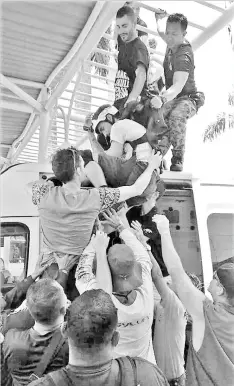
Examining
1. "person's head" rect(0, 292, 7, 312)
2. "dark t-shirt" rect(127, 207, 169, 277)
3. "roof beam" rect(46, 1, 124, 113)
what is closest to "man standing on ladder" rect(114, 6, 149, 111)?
"roof beam" rect(46, 1, 124, 113)

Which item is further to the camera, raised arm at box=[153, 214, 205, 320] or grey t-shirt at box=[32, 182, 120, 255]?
grey t-shirt at box=[32, 182, 120, 255]

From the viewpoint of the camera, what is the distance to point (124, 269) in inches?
66.0

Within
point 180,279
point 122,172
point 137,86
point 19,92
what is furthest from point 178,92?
point 19,92

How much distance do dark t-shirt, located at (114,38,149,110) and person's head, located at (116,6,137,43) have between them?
0.03 m

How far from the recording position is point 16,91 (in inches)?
162

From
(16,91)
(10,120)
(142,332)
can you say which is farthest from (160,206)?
(10,120)

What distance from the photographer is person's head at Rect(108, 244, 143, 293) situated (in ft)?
5.43

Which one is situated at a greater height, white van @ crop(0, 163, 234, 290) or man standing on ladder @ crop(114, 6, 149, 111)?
man standing on ladder @ crop(114, 6, 149, 111)

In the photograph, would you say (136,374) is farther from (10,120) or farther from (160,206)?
(10,120)

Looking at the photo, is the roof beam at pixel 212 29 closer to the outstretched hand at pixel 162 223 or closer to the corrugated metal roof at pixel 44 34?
the corrugated metal roof at pixel 44 34

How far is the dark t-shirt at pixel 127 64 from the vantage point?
2.33 meters

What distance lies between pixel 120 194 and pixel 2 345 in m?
0.82

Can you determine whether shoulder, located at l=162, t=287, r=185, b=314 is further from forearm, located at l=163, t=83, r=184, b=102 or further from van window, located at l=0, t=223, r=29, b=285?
forearm, located at l=163, t=83, r=184, b=102

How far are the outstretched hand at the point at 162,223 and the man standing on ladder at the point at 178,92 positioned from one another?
43 centimetres
